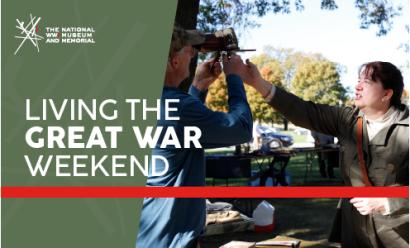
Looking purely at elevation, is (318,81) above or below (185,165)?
above

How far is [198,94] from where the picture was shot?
201 cm

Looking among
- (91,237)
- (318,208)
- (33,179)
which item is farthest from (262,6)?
(91,237)

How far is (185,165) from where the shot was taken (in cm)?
175

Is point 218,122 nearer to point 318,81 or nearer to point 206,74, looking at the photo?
point 206,74

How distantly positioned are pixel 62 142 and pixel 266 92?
2145 millimetres

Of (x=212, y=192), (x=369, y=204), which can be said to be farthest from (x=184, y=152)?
(x=369, y=204)

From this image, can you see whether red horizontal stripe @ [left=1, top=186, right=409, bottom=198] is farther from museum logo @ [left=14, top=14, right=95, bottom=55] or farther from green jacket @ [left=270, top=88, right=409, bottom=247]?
museum logo @ [left=14, top=14, right=95, bottom=55]

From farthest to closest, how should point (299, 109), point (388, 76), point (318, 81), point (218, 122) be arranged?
1. point (318, 81)
2. point (299, 109)
3. point (388, 76)
4. point (218, 122)

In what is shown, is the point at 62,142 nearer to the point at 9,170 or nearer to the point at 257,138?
the point at 9,170

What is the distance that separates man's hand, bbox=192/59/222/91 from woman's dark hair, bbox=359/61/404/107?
1.92ft

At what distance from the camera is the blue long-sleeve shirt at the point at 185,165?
1.72 meters

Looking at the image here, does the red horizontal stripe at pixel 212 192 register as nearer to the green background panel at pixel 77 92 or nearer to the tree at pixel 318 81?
the green background panel at pixel 77 92

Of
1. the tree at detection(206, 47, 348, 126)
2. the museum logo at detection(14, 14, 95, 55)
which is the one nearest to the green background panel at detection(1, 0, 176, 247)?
the museum logo at detection(14, 14, 95, 55)

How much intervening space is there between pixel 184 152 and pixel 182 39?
1.37 feet
